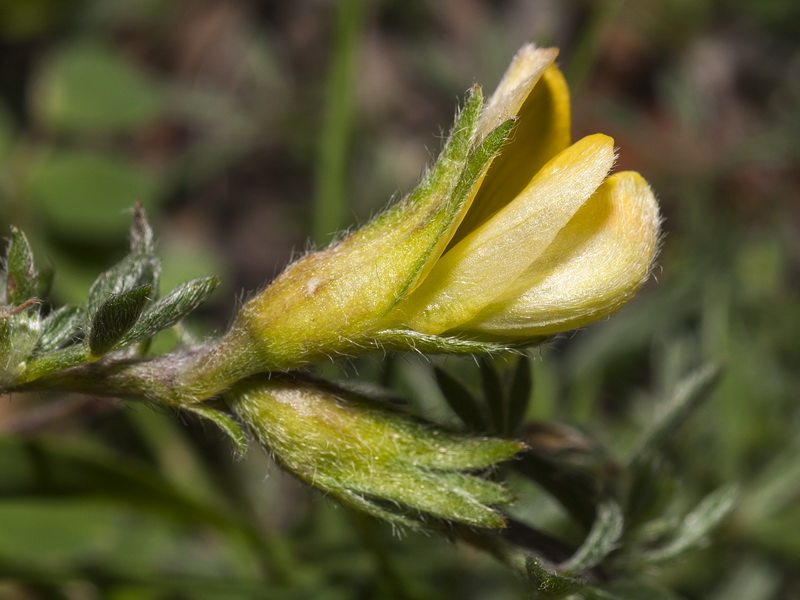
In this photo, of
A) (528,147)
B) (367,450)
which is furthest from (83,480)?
(528,147)

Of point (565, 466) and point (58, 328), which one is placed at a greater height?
point (58, 328)

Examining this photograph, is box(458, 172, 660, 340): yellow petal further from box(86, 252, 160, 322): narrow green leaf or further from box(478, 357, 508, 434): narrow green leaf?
box(86, 252, 160, 322): narrow green leaf

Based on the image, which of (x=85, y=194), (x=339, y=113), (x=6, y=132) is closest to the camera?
(x=339, y=113)

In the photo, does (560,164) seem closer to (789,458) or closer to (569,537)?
(569,537)

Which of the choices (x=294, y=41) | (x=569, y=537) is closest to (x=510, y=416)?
(x=569, y=537)

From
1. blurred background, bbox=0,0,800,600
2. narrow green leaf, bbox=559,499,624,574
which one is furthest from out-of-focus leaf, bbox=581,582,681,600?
blurred background, bbox=0,0,800,600

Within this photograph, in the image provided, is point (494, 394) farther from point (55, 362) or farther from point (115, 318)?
point (55, 362)
